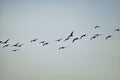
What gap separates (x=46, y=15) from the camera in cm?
238

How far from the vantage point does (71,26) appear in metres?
2.36

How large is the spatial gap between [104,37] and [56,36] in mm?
618

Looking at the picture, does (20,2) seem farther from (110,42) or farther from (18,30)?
(110,42)

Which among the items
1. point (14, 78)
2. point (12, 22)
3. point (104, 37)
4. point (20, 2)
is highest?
point (20, 2)

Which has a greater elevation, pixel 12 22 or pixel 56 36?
pixel 12 22

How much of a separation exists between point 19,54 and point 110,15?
1.28 meters

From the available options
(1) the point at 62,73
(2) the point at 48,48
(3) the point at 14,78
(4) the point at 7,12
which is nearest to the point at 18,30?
(4) the point at 7,12

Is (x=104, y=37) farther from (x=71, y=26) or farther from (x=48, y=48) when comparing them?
(x=48, y=48)

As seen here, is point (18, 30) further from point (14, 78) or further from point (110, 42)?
point (110, 42)

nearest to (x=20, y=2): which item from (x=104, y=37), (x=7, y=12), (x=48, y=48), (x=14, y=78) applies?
(x=7, y=12)

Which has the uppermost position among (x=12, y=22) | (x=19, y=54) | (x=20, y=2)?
(x=20, y=2)

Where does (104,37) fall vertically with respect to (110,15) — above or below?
below

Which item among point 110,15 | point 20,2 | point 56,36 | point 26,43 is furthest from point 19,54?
point 110,15

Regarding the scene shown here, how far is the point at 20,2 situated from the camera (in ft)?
7.84
